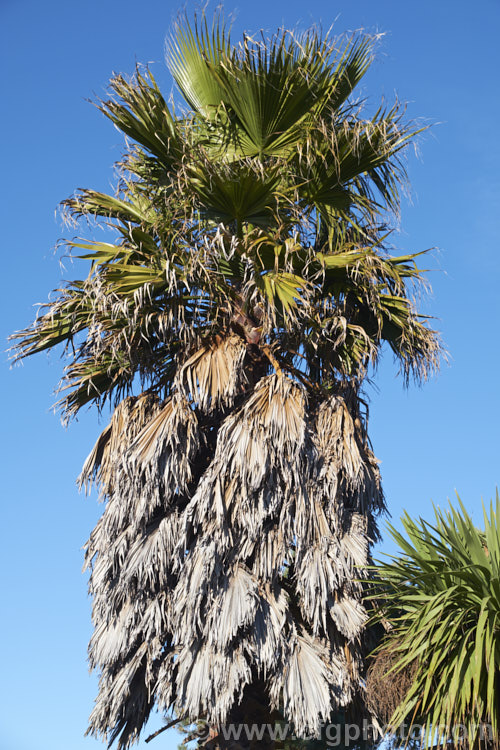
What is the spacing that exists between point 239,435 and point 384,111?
4.03 metres

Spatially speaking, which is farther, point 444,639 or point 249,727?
point 249,727

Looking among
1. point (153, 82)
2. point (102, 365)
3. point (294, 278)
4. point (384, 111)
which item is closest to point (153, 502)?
point (102, 365)

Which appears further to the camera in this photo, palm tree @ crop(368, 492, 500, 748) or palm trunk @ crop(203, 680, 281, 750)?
palm trunk @ crop(203, 680, 281, 750)

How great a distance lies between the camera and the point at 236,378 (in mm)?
8125

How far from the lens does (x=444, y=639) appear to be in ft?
22.0

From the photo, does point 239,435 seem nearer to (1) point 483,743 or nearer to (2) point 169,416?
(2) point 169,416

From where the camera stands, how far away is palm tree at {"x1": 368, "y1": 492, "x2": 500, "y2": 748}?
6441 millimetres

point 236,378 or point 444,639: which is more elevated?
point 236,378

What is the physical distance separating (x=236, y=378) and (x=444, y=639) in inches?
125

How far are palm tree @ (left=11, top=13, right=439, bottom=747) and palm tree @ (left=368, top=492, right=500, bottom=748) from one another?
16.7 inches

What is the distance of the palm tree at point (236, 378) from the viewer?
24.1 ft

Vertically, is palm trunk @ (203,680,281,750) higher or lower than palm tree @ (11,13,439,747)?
lower

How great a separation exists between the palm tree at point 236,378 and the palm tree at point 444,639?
0.42 metres

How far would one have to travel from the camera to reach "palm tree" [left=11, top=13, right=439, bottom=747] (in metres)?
7.33
